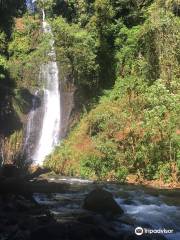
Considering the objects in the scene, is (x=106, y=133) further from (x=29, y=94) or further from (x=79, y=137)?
(x=29, y=94)

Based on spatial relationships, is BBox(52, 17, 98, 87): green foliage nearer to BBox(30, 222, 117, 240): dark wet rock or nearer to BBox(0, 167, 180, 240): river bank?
BBox(0, 167, 180, 240): river bank

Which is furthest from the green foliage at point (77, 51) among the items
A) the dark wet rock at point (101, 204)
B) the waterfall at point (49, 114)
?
the dark wet rock at point (101, 204)

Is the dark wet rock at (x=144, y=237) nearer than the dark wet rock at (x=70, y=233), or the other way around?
the dark wet rock at (x=70, y=233)

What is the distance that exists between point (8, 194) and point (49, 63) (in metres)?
25.5

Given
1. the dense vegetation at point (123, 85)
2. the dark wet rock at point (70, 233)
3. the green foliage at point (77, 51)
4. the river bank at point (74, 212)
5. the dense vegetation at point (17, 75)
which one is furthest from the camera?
the green foliage at point (77, 51)

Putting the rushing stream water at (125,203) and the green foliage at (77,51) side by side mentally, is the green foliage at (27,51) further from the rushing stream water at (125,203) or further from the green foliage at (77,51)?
the rushing stream water at (125,203)

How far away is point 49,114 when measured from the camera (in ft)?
127

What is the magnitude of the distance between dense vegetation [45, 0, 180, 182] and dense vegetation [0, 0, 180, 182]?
0.06m

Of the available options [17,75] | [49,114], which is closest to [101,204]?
[49,114]

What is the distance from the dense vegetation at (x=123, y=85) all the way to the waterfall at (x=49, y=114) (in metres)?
1.41

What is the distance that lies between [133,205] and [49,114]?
2021 cm

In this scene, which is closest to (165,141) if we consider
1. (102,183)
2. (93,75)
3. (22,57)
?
(102,183)

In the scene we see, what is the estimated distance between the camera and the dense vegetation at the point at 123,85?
26328 millimetres

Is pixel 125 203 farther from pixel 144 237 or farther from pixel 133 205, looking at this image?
pixel 144 237
